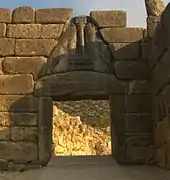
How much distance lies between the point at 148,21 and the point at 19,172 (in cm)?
363

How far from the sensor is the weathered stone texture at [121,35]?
295 inches

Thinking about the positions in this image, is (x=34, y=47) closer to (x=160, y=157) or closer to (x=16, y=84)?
(x=16, y=84)

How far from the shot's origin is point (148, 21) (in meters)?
7.37

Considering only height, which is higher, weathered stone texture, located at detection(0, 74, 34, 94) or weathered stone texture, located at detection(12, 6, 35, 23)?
weathered stone texture, located at detection(12, 6, 35, 23)

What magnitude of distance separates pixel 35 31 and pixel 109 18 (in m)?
1.46

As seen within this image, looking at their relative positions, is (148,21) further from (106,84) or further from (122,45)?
(106,84)

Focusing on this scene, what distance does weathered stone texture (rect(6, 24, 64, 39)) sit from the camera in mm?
7547

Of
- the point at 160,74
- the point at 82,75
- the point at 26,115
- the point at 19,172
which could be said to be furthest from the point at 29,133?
the point at 160,74

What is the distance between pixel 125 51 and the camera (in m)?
7.47

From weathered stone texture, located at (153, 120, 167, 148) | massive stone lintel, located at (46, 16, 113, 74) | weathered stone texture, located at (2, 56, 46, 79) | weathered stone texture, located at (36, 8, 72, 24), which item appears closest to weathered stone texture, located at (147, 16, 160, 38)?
massive stone lintel, located at (46, 16, 113, 74)

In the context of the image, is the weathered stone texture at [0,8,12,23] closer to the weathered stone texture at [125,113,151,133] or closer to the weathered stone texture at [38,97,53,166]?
the weathered stone texture at [38,97,53,166]

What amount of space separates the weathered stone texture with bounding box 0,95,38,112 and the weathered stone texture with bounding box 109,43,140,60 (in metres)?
1.76

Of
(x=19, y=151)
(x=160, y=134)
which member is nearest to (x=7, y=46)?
(x=19, y=151)

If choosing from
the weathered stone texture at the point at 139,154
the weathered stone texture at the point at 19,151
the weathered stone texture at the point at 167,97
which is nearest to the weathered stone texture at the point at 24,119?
the weathered stone texture at the point at 19,151
